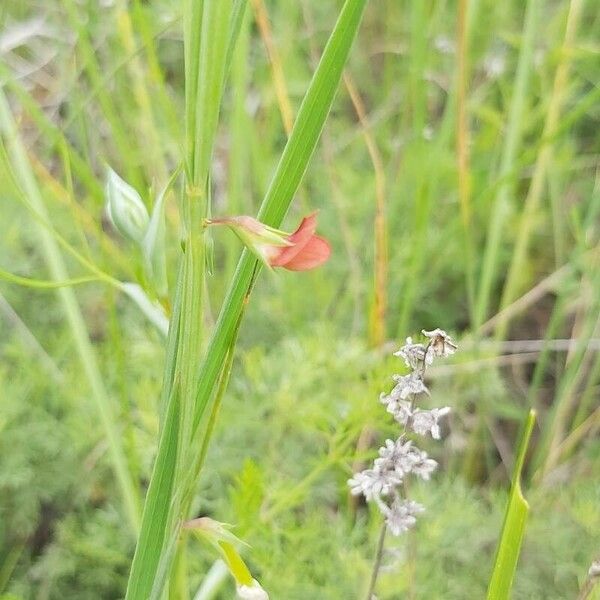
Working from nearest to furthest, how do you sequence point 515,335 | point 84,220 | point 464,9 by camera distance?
point 464,9
point 84,220
point 515,335

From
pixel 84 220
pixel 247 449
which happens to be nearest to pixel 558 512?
→ pixel 247 449

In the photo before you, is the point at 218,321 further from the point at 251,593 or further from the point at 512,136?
the point at 512,136

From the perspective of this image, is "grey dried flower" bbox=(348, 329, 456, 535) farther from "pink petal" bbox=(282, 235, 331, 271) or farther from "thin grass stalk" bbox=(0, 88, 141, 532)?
"thin grass stalk" bbox=(0, 88, 141, 532)

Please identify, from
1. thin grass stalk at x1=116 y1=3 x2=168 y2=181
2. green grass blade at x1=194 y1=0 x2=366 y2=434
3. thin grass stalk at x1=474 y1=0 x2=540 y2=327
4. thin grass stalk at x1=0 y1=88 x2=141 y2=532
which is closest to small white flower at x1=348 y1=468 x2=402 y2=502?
green grass blade at x1=194 y1=0 x2=366 y2=434

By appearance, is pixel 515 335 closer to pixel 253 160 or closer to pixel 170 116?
pixel 253 160

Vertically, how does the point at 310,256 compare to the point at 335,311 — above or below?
above

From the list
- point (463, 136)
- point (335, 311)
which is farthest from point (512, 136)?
point (335, 311)
